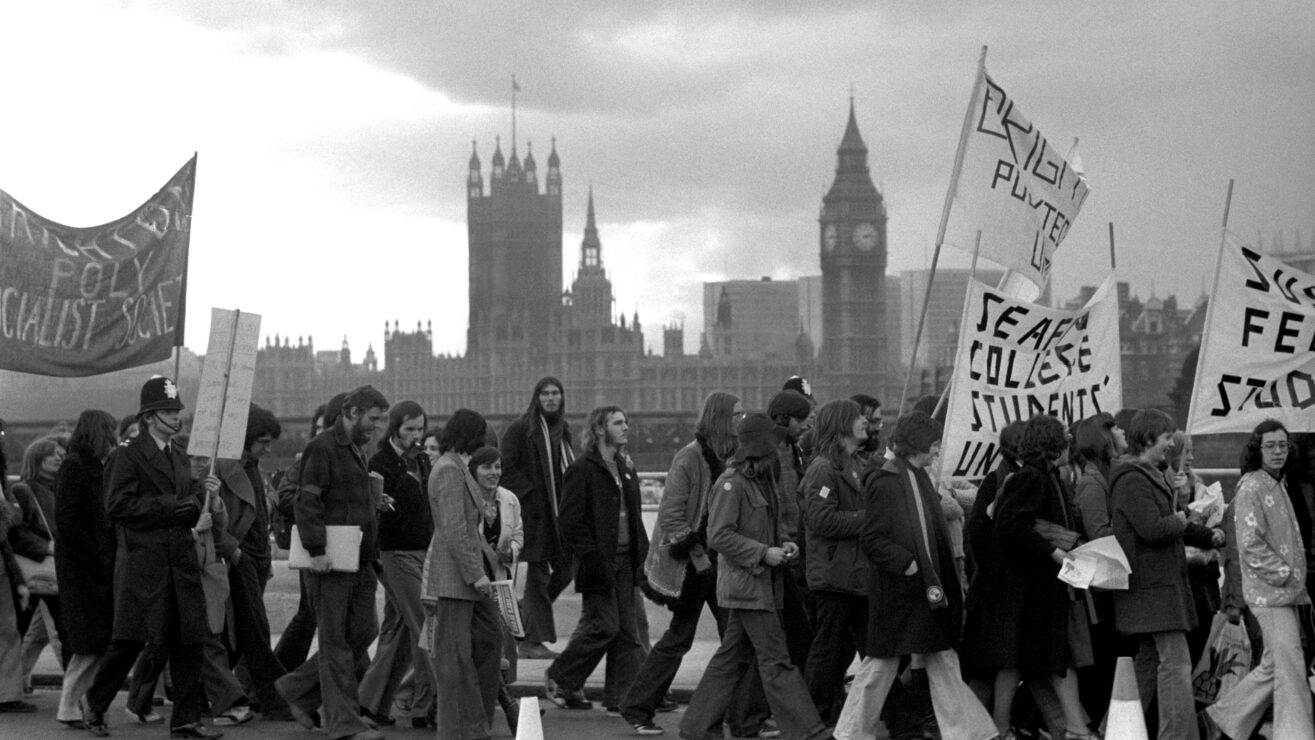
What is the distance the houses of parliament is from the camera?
368ft

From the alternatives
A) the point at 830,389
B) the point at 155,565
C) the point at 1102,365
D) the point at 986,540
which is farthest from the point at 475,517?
the point at 830,389

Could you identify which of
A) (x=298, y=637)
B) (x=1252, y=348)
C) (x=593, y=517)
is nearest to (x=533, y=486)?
(x=593, y=517)

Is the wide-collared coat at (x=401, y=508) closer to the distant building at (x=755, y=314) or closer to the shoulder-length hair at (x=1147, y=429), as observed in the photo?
the shoulder-length hair at (x=1147, y=429)

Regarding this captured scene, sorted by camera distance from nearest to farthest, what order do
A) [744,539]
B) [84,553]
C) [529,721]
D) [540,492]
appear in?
[529,721]
[744,539]
[84,553]
[540,492]

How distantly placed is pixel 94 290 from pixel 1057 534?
13.5 feet

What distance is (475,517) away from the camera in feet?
21.1

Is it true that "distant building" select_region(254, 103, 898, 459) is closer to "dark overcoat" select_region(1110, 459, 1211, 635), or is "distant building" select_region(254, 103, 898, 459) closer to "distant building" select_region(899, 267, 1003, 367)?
"distant building" select_region(899, 267, 1003, 367)

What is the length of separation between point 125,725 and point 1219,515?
407 centimetres

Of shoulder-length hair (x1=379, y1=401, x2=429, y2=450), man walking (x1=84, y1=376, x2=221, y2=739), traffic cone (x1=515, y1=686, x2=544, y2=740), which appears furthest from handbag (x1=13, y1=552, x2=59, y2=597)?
traffic cone (x1=515, y1=686, x2=544, y2=740)

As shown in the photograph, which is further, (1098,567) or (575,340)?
(575,340)

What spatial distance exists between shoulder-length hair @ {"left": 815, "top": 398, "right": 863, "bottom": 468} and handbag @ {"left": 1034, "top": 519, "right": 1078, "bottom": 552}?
2.27 feet

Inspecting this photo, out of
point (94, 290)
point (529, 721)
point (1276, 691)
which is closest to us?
point (529, 721)

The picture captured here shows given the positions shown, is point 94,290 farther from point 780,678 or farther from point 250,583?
point 780,678

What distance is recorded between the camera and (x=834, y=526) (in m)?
6.49
